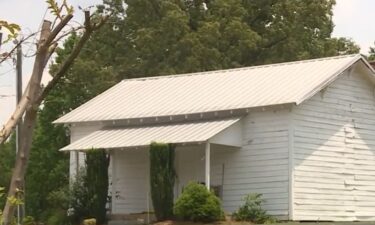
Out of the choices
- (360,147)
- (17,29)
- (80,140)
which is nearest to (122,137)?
(80,140)

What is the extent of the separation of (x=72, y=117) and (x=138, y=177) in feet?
13.1

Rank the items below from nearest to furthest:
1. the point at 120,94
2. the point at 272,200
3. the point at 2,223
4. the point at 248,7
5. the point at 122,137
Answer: the point at 2,223, the point at 272,200, the point at 122,137, the point at 120,94, the point at 248,7

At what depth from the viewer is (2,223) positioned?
3.66m

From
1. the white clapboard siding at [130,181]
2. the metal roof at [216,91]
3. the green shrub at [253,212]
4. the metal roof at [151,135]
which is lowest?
the green shrub at [253,212]

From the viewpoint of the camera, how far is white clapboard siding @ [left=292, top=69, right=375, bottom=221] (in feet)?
90.4

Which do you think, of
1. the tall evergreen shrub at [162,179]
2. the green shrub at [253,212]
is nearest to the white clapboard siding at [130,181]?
the tall evergreen shrub at [162,179]

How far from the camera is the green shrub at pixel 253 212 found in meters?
26.5

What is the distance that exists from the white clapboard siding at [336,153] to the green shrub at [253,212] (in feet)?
3.45

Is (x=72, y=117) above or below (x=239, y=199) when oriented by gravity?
above

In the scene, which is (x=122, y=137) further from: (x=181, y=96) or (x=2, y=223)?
Result: (x=2, y=223)

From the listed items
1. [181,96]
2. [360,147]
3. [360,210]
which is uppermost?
[181,96]

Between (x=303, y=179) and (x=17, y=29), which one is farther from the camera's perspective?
(x=303, y=179)

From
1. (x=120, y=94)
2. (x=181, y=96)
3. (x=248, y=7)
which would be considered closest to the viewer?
(x=181, y=96)

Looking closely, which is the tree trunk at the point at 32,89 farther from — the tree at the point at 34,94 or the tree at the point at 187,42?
the tree at the point at 187,42
